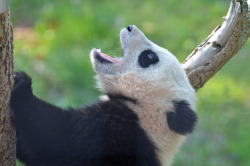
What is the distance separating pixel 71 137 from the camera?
308cm

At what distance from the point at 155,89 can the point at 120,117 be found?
31cm

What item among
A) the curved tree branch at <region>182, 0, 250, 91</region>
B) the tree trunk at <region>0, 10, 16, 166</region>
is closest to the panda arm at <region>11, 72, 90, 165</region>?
the tree trunk at <region>0, 10, 16, 166</region>

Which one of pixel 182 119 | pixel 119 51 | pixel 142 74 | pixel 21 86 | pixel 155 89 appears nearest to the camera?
pixel 21 86

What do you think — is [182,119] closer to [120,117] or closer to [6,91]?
[120,117]

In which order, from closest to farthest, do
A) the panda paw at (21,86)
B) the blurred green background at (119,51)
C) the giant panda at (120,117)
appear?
the panda paw at (21,86) → the giant panda at (120,117) → the blurred green background at (119,51)

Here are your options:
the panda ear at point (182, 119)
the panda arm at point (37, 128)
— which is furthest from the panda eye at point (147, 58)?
the panda arm at point (37, 128)

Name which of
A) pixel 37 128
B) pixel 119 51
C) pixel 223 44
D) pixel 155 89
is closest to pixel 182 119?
pixel 155 89

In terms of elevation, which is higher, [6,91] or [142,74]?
[142,74]

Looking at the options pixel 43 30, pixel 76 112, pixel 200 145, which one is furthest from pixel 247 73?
pixel 76 112

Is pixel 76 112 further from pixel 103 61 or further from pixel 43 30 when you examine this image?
pixel 43 30

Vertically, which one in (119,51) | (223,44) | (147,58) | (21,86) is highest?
(119,51)

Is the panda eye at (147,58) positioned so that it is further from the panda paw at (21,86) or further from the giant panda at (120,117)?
the panda paw at (21,86)

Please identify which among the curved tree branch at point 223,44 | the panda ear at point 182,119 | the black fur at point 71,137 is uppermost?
the curved tree branch at point 223,44

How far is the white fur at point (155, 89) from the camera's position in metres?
3.27
